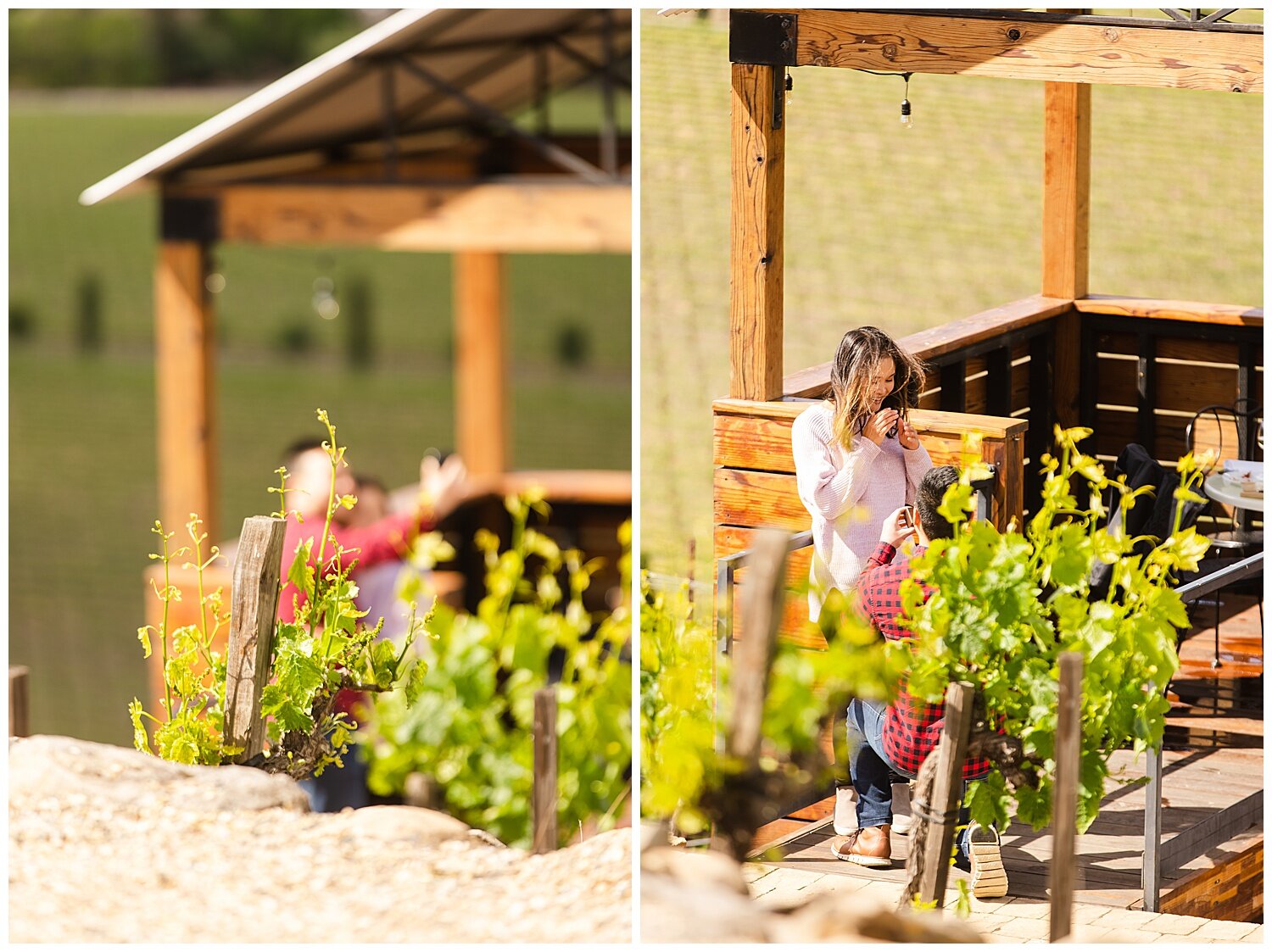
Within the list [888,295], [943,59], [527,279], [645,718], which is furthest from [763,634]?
[527,279]

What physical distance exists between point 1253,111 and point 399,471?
57.0ft

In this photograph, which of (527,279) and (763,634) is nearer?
(763,634)

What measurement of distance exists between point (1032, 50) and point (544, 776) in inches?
92.3

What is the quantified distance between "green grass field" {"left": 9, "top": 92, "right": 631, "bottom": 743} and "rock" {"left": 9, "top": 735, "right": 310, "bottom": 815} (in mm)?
19753

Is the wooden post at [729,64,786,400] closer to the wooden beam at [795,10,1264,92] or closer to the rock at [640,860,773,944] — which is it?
the wooden beam at [795,10,1264,92]

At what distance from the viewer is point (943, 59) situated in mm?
4820

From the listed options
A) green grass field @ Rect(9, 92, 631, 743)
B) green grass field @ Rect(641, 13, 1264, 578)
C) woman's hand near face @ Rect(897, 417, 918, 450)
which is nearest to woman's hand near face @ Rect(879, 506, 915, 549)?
woman's hand near face @ Rect(897, 417, 918, 450)

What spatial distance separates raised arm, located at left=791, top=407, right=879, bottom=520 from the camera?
4.52m

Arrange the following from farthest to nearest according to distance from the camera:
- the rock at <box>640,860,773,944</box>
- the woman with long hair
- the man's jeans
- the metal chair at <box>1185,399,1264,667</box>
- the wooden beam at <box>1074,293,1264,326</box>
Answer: the wooden beam at <box>1074,293,1264,326</box>
the metal chair at <box>1185,399,1264,667</box>
the woman with long hair
the man's jeans
the rock at <box>640,860,773,944</box>

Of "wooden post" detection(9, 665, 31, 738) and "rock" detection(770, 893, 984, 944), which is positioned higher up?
"wooden post" detection(9, 665, 31, 738)

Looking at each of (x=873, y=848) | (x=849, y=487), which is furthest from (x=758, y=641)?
(x=873, y=848)

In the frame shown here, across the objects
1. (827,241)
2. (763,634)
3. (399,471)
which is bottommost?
(399,471)

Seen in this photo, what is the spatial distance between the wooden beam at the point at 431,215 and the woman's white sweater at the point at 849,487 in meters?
2.98

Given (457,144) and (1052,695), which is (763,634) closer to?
(1052,695)
